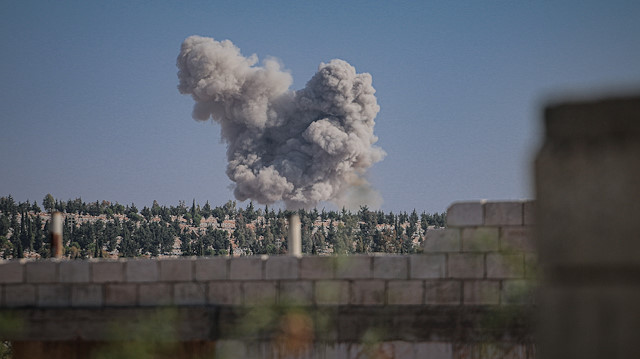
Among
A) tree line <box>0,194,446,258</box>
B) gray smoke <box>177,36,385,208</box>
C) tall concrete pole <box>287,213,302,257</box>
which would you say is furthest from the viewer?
tree line <box>0,194,446,258</box>

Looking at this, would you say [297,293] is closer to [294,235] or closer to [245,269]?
[245,269]

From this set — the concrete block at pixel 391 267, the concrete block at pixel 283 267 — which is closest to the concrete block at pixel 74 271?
the concrete block at pixel 283 267

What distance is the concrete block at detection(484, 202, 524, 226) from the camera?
6828 millimetres

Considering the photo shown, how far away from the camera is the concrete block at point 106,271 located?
289 inches

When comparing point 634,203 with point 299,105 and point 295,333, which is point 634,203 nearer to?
point 295,333

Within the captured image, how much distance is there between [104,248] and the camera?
70438mm

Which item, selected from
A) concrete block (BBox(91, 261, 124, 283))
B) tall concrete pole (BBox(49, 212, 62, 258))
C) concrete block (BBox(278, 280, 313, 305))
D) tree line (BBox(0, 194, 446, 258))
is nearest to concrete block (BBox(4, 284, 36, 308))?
concrete block (BBox(91, 261, 124, 283))

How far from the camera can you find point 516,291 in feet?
22.6

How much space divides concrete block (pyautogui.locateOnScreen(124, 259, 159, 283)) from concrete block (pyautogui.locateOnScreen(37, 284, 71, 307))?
28.3 inches

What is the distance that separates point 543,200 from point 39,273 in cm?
722

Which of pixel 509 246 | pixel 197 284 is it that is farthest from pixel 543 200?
pixel 197 284

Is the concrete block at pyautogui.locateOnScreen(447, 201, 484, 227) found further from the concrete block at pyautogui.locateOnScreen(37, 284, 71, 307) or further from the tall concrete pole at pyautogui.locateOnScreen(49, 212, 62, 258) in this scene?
the tall concrete pole at pyautogui.locateOnScreen(49, 212, 62, 258)

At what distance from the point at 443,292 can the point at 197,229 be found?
77.1 metres

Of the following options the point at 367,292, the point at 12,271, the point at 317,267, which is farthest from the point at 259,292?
the point at 12,271
